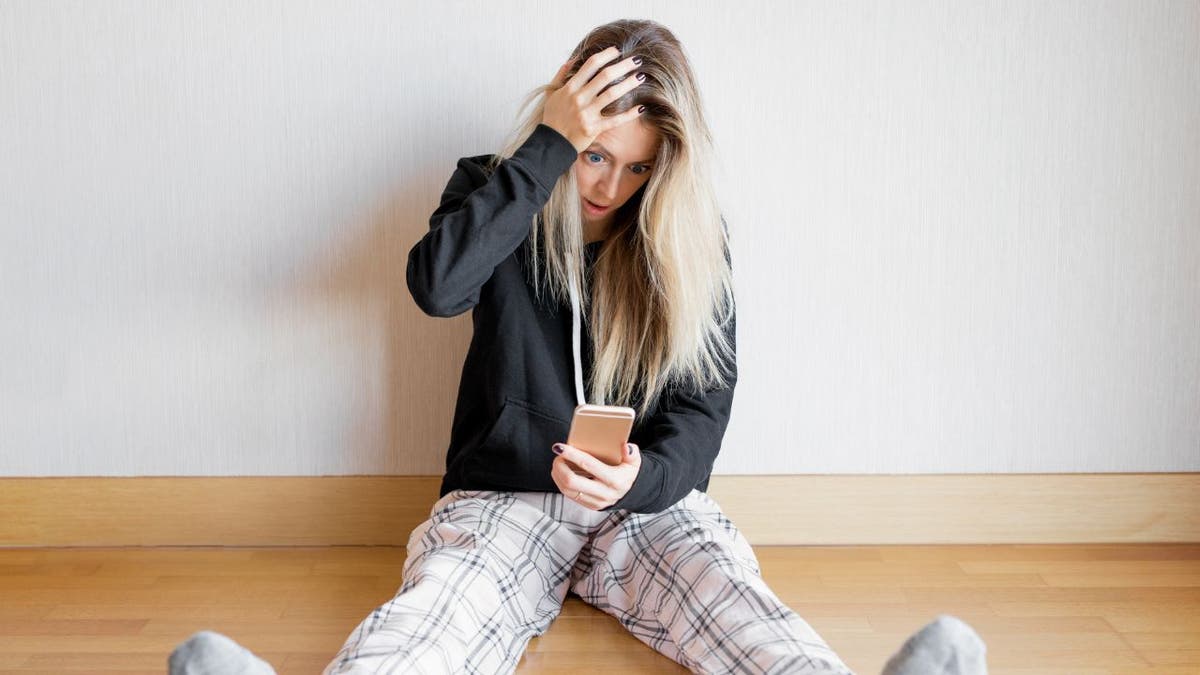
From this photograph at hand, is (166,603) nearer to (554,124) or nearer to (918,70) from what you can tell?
(554,124)

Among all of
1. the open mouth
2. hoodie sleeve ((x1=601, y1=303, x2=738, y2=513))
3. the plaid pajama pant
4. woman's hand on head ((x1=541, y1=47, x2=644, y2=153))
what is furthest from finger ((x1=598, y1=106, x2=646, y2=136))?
the plaid pajama pant

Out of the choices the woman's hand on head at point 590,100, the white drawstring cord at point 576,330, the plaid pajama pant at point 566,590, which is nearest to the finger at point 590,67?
the woman's hand on head at point 590,100

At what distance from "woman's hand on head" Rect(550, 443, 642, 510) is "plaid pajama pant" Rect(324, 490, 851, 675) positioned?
0.13 m

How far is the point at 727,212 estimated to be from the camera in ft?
4.79

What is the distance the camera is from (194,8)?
4.55 ft

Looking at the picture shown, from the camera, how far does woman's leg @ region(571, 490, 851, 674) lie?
948 mm

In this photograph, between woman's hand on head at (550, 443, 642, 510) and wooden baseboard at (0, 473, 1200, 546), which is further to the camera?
wooden baseboard at (0, 473, 1200, 546)

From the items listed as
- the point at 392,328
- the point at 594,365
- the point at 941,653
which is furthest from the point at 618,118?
the point at 941,653

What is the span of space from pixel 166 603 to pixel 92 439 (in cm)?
33

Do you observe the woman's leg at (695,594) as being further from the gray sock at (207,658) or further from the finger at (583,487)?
the gray sock at (207,658)

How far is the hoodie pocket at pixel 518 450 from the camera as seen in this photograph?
120 cm

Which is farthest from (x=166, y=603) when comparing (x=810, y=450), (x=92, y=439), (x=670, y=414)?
(x=810, y=450)

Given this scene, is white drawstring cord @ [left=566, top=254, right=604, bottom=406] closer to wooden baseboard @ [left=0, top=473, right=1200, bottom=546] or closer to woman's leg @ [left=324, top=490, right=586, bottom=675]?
woman's leg @ [left=324, top=490, right=586, bottom=675]

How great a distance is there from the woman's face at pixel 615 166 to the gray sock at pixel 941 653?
0.63 m
